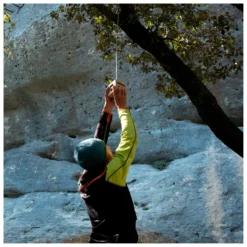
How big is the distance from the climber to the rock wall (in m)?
4.98

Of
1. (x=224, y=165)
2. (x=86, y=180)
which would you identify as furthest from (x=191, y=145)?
(x=86, y=180)

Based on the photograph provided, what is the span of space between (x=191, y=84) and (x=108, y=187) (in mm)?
1810

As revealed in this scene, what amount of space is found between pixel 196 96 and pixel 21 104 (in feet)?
30.4

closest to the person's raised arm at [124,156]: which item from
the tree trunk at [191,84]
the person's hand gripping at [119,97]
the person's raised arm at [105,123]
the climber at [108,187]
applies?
the climber at [108,187]

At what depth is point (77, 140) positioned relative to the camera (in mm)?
11805

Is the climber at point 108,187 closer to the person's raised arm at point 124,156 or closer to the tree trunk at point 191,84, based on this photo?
the person's raised arm at point 124,156

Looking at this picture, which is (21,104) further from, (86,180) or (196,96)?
(86,180)

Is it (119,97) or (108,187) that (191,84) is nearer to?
(119,97)

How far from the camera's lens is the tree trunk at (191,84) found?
179 inches

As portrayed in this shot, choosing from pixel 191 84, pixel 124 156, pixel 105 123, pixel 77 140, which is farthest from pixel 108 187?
pixel 77 140

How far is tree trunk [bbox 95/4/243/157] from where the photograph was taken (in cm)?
456

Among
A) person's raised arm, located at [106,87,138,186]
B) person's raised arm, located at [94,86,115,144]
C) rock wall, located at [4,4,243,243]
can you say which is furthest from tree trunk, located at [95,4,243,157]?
rock wall, located at [4,4,243,243]

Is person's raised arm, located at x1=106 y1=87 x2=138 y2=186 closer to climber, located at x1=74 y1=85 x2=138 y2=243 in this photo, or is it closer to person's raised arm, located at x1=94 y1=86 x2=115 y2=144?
climber, located at x1=74 y1=85 x2=138 y2=243

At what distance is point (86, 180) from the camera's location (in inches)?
137
